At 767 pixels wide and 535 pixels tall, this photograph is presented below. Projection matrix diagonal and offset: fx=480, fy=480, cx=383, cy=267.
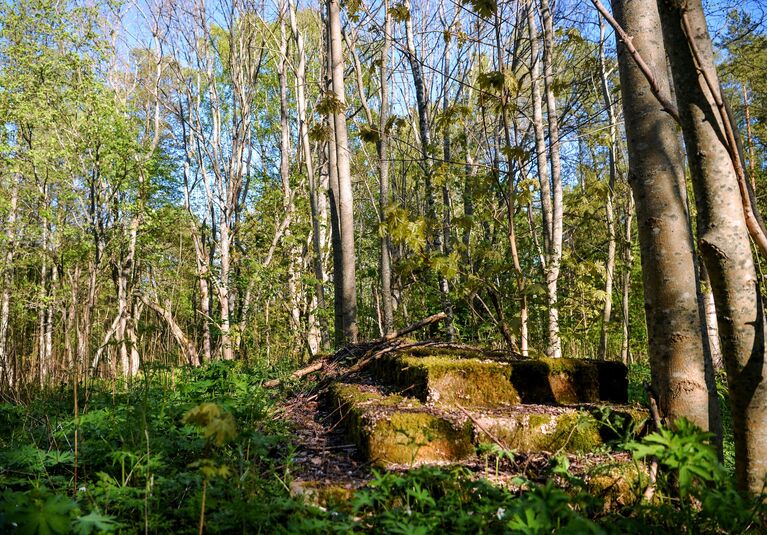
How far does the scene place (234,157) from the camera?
39.8 feet

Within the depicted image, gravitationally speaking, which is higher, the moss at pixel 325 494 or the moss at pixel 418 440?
the moss at pixel 418 440

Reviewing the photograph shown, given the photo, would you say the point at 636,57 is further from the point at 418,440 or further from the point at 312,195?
the point at 312,195

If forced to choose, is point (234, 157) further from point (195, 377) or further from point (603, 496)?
point (603, 496)

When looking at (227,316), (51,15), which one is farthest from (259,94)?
(227,316)

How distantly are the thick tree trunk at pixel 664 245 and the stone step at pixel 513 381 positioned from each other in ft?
2.89

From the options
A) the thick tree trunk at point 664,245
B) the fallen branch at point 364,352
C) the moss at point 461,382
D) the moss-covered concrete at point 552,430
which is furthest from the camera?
the fallen branch at point 364,352

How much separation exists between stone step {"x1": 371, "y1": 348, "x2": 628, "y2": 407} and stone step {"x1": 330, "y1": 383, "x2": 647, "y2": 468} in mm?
250

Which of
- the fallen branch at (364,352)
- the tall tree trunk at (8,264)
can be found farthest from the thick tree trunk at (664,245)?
the tall tree trunk at (8,264)

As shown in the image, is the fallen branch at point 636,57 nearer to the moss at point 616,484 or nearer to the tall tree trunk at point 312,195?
the moss at point 616,484

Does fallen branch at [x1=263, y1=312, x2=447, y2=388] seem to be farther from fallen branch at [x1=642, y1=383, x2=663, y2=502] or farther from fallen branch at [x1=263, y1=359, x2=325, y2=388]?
fallen branch at [x1=642, y1=383, x2=663, y2=502]

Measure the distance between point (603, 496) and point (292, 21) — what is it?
1162 centimetres

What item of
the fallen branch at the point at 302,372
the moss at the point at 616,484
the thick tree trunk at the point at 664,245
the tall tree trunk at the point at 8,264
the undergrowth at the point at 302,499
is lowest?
the moss at the point at 616,484

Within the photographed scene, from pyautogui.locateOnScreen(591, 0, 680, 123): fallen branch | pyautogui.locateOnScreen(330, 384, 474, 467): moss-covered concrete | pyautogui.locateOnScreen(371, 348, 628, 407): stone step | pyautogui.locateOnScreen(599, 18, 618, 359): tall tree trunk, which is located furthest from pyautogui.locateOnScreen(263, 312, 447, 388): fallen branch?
pyautogui.locateOnScreen(599, 18, 618, 359): tall tree trunk

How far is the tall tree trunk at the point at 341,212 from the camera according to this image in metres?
7.32
